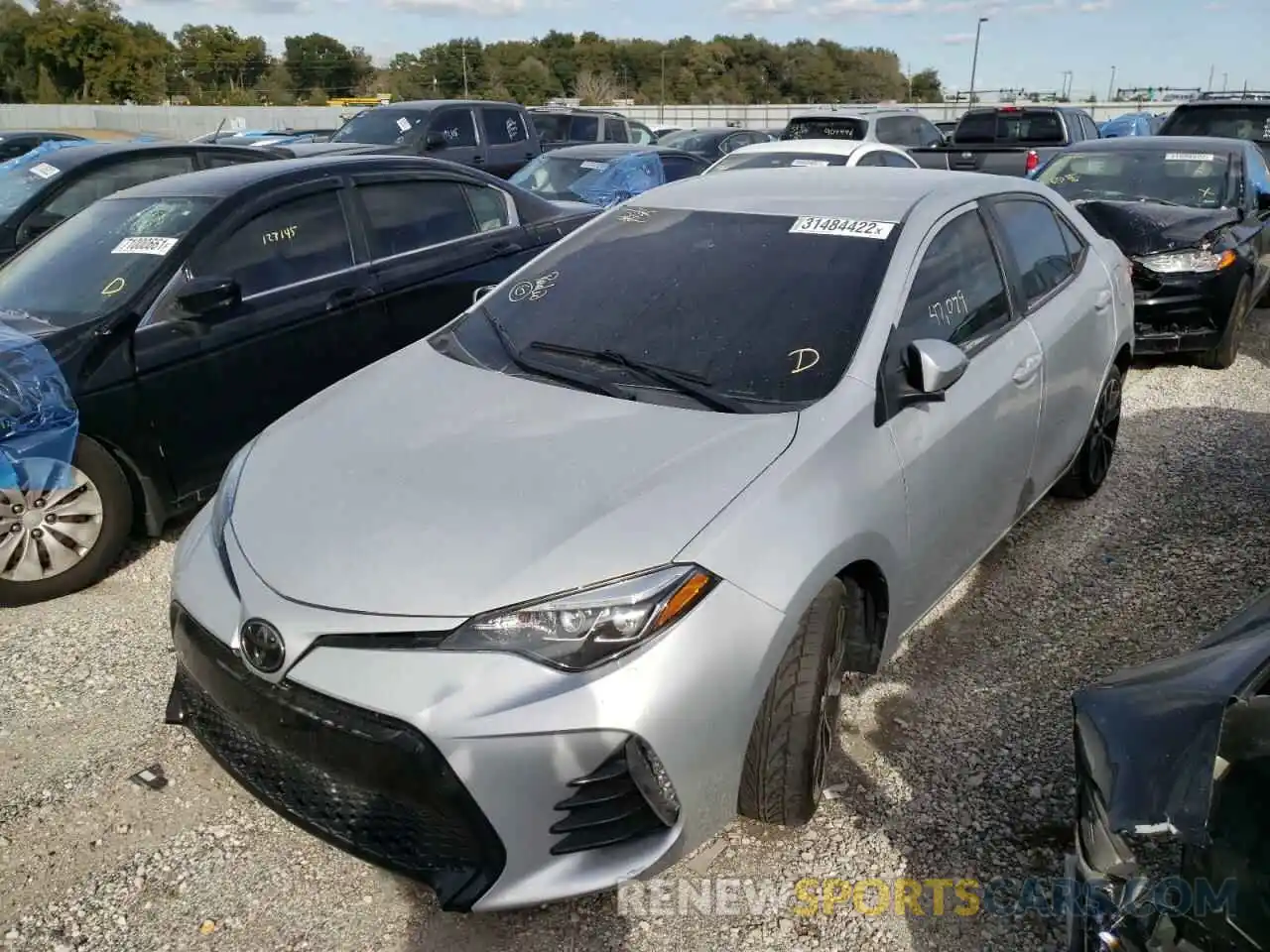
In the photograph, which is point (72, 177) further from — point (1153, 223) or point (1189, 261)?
point (1189, 261)

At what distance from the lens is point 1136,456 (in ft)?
18.4

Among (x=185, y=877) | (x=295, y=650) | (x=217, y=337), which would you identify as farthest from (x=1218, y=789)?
(x=217, y=337)

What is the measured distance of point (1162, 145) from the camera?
8.11 meters

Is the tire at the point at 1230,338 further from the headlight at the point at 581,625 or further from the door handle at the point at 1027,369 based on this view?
the headlight at the point at 581,625

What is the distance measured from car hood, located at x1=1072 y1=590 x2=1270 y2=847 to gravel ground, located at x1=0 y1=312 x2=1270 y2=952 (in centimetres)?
80

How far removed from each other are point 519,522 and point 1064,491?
3485mm

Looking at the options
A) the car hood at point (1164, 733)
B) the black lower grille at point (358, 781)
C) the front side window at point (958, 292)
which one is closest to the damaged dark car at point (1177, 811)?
the car hood at point (1164, 733)

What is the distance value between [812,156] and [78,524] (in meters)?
8.02

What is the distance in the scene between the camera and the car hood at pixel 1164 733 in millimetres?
1619

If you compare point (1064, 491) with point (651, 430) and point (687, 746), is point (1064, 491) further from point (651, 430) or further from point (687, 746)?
point (687, 746)

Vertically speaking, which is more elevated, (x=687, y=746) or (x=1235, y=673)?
(x=1235, y=673)

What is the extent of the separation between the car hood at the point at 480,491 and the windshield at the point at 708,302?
9.0 inches

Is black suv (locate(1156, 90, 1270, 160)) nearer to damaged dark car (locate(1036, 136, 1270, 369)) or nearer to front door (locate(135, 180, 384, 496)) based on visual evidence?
damaged dark car (locate(1036, 136, 1270, 369))

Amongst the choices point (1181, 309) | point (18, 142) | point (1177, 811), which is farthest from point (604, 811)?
point (18, 142)
